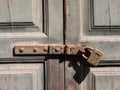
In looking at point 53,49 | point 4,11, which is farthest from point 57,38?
point 4,11

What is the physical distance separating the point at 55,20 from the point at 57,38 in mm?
83

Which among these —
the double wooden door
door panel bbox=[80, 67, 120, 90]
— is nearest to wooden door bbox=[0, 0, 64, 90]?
the double wooden door

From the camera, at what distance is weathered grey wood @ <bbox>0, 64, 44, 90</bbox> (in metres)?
1.69

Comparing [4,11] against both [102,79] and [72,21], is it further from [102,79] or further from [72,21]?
[102,79]

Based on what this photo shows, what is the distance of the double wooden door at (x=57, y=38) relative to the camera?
1.67m

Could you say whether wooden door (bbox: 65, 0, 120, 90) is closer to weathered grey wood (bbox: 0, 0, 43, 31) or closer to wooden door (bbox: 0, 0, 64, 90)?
wooden door (bbox: 0, 0, 64, 90)

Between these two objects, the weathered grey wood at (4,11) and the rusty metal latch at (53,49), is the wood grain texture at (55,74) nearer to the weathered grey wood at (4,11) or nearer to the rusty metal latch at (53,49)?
the rusty metal latch at (53,49)

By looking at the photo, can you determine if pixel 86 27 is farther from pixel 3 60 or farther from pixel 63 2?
pixel 3 60

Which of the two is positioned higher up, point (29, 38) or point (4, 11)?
point (4, 11)

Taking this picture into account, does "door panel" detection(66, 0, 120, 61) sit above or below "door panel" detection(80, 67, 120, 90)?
above

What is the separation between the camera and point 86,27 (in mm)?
1697

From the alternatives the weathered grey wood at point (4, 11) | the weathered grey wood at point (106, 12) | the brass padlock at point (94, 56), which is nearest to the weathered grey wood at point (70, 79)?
the brass padlock at point (94, 56)

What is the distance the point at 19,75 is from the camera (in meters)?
A: 1.68

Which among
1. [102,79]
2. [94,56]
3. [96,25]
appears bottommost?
[102,79]
